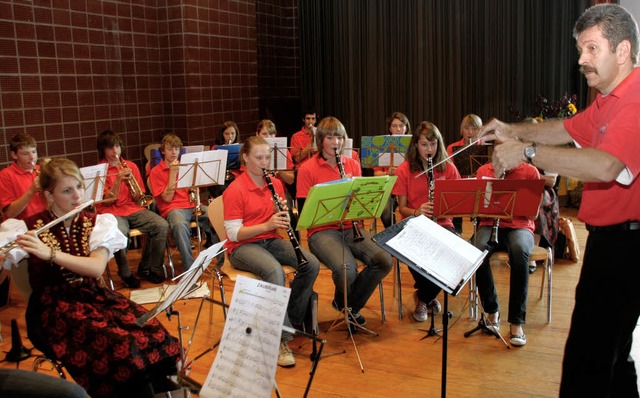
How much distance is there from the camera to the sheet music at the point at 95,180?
15.0ft

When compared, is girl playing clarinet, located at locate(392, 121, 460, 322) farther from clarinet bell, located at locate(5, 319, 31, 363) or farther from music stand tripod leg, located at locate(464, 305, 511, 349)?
clarinet bell, located at locate(5, 319, 31, 363)

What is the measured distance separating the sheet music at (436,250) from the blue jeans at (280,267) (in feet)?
3.95

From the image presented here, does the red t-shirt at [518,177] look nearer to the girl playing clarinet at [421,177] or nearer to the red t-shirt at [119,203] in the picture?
the girl playing clarinet at [421,177]

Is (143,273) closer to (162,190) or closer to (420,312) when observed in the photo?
(162,190)

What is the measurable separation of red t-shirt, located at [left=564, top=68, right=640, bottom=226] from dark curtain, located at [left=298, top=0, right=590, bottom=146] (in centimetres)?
582

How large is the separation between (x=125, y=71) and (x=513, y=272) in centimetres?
478

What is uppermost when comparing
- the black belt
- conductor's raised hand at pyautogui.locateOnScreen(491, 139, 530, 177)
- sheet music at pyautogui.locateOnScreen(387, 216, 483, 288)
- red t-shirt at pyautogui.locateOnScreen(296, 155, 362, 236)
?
conductor's raised hand at pyautogui.locateOnScreen(491, 139, 530, 177)

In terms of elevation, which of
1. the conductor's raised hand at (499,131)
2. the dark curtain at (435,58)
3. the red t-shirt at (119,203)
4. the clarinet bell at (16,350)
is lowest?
the clarinet bell at (16,350)

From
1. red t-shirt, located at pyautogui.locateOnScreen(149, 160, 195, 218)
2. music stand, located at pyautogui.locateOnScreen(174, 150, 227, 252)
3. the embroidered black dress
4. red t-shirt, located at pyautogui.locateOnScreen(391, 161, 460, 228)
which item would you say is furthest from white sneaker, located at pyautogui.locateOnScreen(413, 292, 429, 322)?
red t-shirt, located at pyautogui.locateOnScreen(149, 160, 195, 218)

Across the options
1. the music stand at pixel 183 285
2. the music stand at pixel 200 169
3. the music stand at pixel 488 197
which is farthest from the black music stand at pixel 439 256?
the music stand at pixel 200 169

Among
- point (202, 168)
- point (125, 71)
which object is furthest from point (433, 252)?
point (125, 71)

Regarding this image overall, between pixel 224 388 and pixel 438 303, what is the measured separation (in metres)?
2.56

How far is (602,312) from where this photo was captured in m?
2.29

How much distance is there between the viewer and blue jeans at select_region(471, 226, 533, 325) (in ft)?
12.6
